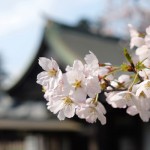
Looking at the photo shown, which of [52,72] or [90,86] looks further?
[52,72]

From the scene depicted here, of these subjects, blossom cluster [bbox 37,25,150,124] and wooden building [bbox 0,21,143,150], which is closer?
blossom cluster [bbox 37,25,150,124]

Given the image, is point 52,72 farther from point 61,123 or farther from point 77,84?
point 61,123

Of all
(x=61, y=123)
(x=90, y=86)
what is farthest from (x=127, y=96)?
(x=61, y=123)

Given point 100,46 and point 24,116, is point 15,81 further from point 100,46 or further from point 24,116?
point 100,46

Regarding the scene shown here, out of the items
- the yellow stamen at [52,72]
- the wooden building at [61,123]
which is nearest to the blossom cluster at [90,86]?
the yellow stamen at [52,72]

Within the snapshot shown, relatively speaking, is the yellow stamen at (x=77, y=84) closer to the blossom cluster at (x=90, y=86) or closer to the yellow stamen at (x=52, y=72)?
the blossom cluster at (x=90, y=86)

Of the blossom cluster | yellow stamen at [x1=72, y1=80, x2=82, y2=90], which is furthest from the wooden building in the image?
yellow stamen at [x1=72, y1=80, x2=82, y2=90]

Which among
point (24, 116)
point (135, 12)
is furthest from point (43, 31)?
point (135, 12)

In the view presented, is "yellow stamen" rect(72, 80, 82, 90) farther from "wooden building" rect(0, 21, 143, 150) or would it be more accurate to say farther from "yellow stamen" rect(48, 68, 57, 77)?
"wooden building" rect(0, 21, 143, 150)
